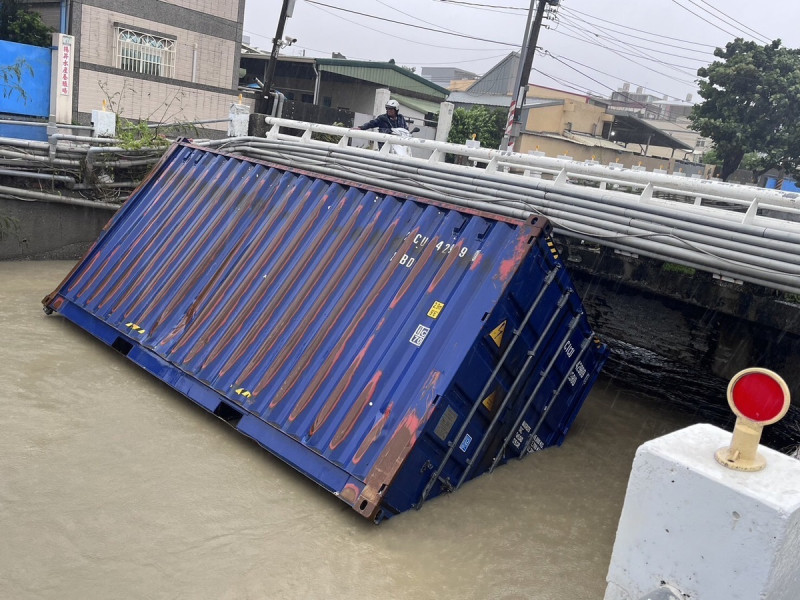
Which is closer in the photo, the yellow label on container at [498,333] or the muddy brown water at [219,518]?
the muddy brown water at [219,518]

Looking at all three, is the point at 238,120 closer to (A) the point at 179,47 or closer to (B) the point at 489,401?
(B) the point at 489,401

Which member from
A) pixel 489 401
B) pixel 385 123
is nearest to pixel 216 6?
pixel 385 123

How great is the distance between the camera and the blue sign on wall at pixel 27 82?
14.5m

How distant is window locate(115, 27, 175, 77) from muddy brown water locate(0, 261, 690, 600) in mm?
15388

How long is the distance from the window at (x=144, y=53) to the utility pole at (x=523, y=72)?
10.4 m

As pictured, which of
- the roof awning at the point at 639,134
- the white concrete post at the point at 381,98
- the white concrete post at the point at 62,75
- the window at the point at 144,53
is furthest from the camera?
the roof awning at the point at 639,134

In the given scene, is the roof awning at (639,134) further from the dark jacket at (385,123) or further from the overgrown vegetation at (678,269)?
the overgrown vegetation at (678,269)

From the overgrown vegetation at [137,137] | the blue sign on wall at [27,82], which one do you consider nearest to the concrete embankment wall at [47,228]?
the overgrown vegetation at [137,137]

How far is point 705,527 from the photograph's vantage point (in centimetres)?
201

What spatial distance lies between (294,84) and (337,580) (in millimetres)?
29350

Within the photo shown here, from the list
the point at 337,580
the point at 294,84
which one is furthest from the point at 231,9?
the point at 337,580

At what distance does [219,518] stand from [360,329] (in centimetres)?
194

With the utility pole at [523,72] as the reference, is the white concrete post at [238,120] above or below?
below

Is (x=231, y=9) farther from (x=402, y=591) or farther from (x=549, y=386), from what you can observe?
(x=402, y=591)
